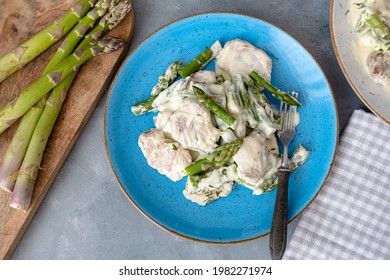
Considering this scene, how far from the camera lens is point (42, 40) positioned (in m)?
2.72

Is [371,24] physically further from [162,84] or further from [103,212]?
[103,212]

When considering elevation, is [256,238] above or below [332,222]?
above

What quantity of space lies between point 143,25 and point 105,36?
0.25 metres

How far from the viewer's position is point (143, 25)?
2855mm

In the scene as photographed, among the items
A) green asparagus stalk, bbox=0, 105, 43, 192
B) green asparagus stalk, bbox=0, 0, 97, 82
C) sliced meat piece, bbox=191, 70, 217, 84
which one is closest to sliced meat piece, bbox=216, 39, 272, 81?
sliced meat piece, bbox=191, 70, 217, 84

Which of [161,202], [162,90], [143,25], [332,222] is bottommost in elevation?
[332,222]

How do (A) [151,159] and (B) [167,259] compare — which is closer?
(A) [151,159]

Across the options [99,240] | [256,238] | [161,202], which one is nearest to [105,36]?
[161,202]

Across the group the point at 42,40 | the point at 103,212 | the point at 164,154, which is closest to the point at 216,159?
the point at 164,154

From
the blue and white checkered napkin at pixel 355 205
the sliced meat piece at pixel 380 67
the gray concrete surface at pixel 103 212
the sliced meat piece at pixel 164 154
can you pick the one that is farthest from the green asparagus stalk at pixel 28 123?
the blue and white checkered napkin at pixel 355 205

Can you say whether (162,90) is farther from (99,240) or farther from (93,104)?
(99,240)

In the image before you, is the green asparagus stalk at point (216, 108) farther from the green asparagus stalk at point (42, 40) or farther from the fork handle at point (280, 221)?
the green asparagus stalk at point (42, 40)

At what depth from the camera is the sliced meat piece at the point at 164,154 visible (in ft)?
8.25

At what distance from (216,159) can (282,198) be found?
403 millimetres
